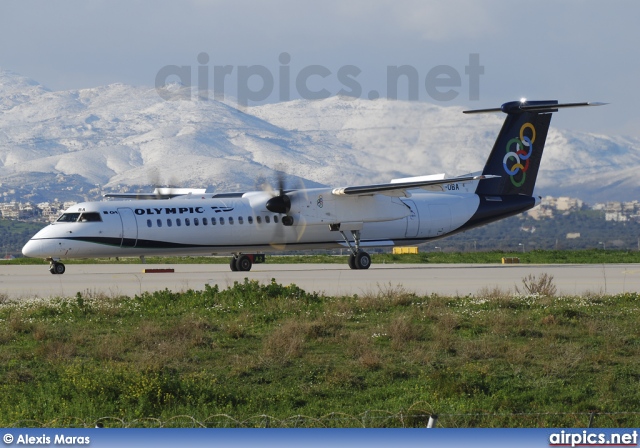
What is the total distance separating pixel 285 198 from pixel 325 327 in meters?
21.0

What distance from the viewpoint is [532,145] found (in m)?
46.5

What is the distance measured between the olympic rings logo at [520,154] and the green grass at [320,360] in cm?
2078

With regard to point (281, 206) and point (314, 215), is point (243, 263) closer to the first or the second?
point (281, 206)

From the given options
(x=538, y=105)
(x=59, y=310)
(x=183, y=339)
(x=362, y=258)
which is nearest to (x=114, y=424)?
(x=183, y=339)

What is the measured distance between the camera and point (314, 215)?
40.8m

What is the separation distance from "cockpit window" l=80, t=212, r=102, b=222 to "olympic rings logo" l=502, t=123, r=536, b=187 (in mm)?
19056

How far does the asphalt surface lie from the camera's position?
3034 cm

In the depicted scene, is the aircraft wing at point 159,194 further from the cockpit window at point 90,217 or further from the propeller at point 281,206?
the cockpit window at point 90,217

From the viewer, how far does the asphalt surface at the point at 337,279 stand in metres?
30.3

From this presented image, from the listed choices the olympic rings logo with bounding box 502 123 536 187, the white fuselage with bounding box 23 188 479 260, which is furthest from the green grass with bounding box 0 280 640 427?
the olympic rings logo with bounding box 502 123 536 187

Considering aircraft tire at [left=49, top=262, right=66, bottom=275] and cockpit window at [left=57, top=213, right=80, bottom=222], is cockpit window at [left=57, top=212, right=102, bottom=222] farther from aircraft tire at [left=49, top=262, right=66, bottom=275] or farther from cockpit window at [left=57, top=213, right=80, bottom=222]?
aircraft tire at [left=49, top=262, right=66, bottom=275]

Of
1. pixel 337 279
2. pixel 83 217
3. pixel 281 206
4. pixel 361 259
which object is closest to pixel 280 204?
pixel 281 206

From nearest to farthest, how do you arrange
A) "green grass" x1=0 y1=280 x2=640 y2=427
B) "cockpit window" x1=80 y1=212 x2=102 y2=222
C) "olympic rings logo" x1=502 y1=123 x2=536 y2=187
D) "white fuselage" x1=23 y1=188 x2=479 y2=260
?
"green grass" x1=0 y1=280 x2=640 y2=427, "white fuselage" x1=23 y1=188 x2=479 y2=260, "cockpit window" x1=80 y1=212 x2=102 y2=222, "olympic rings logo" x1=502 y1=123 x2=536 y2=187

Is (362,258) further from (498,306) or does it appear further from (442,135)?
(498,306)
